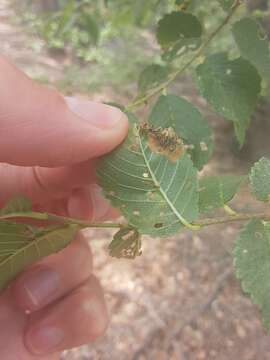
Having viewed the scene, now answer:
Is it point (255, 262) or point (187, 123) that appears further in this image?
point (187, 123)

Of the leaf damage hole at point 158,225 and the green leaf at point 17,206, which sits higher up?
the leaf damage hole at point 158,225

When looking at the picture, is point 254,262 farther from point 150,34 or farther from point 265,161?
point 150,34

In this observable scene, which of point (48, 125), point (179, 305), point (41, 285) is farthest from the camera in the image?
point (179, 305)

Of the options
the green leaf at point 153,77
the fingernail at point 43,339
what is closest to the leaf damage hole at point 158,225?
the green leaf at point 153,77

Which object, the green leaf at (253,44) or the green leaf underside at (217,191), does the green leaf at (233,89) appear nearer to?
the green leaf at (253,44)

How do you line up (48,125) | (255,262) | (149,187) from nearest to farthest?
1. (255,262)
2. (149,187)
3. (48,125)

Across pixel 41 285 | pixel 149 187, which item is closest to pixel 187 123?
pixel 149 187

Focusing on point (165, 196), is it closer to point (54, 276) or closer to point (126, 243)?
point (126, 243)
